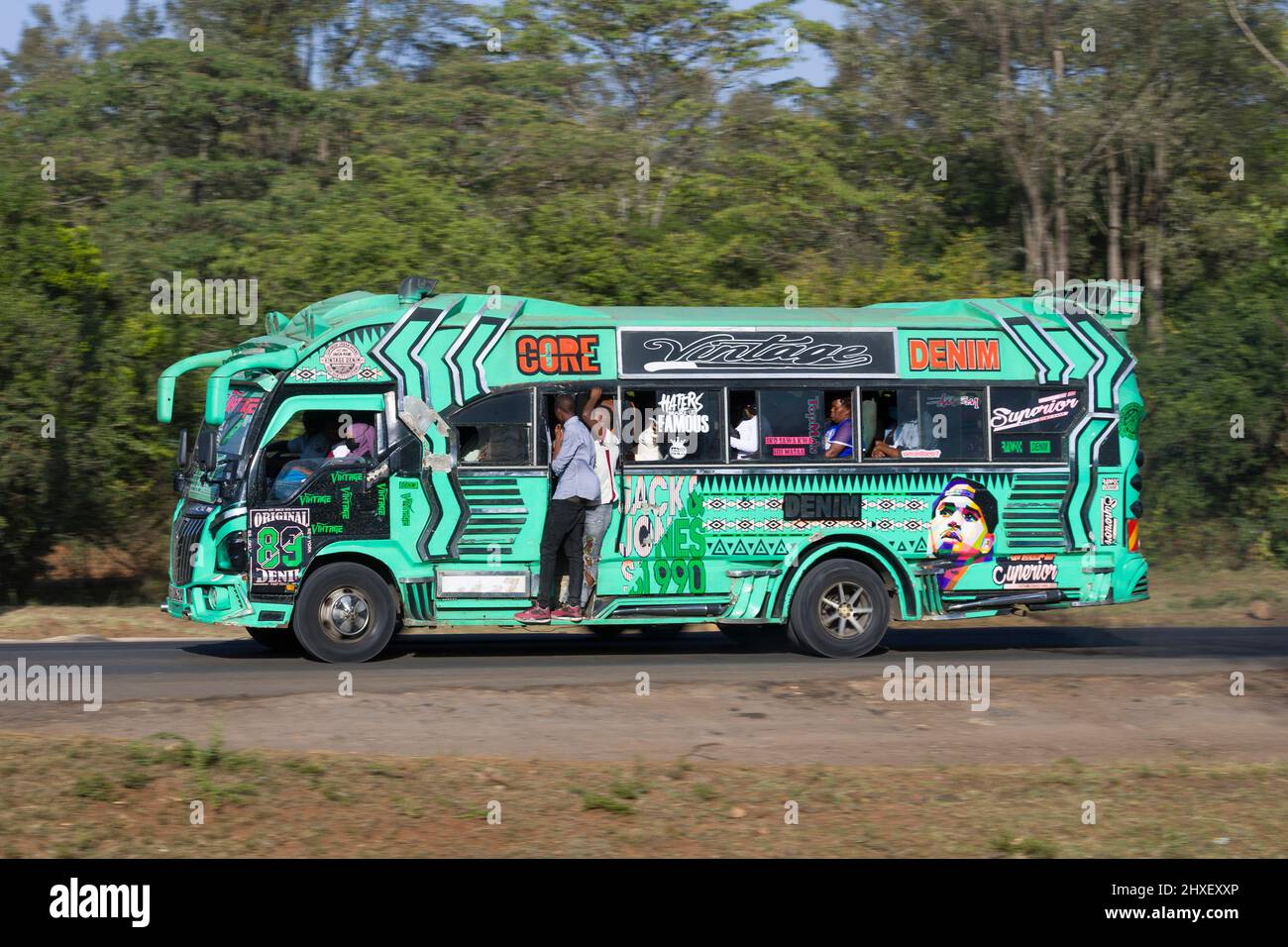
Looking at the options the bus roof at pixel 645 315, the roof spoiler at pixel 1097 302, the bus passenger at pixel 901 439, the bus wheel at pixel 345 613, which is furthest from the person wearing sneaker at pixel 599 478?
the roof spoiler at pixel 1097 302

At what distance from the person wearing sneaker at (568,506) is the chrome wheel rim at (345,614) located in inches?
54.0

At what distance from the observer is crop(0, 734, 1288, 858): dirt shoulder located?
746cm

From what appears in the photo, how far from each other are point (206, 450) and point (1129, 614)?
11187 mm

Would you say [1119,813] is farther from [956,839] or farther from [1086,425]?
[1086,425]

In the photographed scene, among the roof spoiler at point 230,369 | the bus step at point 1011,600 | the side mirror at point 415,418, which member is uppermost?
the roof spoiler at point 230,369

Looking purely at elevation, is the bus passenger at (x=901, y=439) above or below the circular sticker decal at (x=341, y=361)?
below

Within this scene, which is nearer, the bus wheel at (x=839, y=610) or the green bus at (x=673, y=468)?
the green bus at (x=673, y=468)

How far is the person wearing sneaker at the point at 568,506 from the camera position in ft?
43.6

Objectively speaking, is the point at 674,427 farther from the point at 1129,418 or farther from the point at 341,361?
the point at 1129,418

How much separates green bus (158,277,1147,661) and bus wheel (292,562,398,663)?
0.02 meters

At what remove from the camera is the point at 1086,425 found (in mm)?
14453

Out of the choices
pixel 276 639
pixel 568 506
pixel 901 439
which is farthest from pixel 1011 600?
pixel 276 639

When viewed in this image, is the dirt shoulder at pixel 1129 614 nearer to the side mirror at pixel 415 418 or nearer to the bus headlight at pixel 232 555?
the bus headlight at pixel 232 555

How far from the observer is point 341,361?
13422 mm
